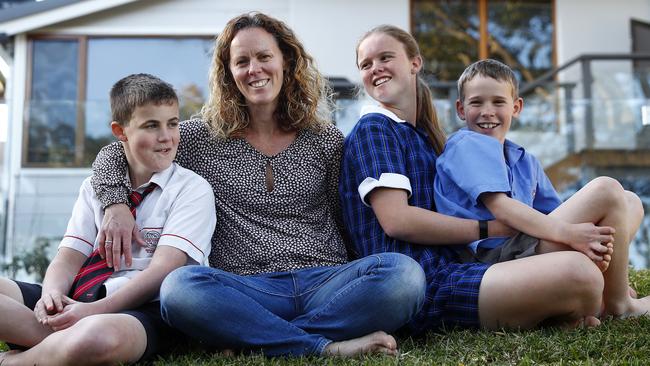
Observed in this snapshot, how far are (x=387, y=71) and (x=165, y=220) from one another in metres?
1.16

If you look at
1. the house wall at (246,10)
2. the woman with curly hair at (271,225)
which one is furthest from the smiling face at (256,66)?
the house wall at (246,10)

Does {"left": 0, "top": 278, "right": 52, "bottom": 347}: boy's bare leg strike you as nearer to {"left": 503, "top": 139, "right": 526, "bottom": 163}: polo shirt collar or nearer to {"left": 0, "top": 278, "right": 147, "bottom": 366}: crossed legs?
{"left": 0, "top": 278, "right": 147, "bottom": 366}: crossed legs

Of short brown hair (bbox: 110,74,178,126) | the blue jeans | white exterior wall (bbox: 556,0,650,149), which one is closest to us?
the blue jeans

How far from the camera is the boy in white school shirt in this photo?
9.01 feet

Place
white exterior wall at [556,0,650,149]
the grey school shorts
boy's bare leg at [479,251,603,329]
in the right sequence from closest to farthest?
boy's bare leg at [479,251,603,329]
the grey school shorts
white exterior wall at [556,0,650,149]

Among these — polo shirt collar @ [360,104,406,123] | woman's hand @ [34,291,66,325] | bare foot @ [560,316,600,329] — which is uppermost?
polo shirt collar @ [360,104,406,123]

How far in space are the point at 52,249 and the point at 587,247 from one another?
6.18 m

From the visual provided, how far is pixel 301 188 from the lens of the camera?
3498mm

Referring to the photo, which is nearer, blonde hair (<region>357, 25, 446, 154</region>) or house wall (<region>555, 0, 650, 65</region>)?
blonde hair (<region>357, 25, 446, 154</region>)

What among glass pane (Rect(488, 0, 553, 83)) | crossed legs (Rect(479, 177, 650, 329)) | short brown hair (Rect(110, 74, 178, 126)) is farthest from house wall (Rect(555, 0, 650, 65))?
short brown hair (Rect(110, 74, 178, 126))

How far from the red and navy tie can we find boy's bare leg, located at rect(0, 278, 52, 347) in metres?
0.19

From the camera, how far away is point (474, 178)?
325cm

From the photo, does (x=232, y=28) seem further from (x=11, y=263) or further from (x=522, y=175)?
(x=11, y=263)

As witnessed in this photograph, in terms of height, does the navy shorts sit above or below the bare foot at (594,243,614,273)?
below
